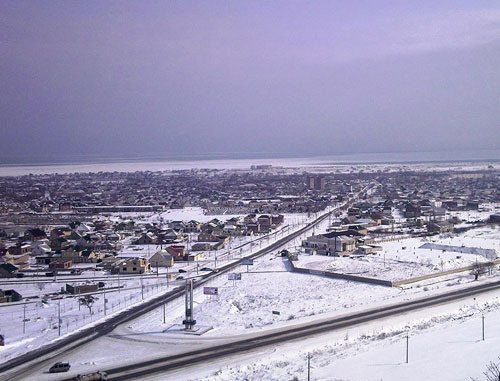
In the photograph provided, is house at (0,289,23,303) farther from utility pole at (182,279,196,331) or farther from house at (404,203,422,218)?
house at (404,203,422,218)

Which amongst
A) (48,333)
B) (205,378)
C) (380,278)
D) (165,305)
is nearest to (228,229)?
(380,278)

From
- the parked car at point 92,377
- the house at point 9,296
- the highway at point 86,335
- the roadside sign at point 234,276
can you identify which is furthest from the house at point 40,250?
the parked car at point 92,377

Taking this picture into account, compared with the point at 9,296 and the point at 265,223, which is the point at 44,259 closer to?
the point at 9,296

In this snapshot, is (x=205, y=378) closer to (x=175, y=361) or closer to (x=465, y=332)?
(x=175, y=361)

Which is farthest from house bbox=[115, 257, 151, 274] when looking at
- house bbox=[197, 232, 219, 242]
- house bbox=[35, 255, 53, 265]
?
house bbox=[197, 232, 219, 242]

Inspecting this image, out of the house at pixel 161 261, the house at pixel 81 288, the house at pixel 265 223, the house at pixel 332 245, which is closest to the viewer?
the house at pixel 81 288

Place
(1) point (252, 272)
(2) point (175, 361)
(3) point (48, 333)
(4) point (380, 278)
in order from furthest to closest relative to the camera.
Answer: (1) point (252, 272) → (4) point (380, 278) → (3) point (48, 333) → (2) point (175, 361)

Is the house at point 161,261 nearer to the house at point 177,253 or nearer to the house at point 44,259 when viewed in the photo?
the house at point 177,253
